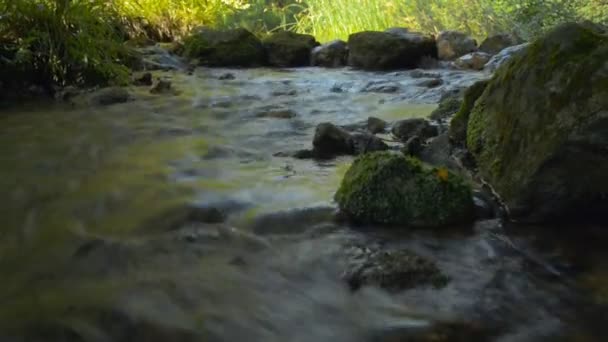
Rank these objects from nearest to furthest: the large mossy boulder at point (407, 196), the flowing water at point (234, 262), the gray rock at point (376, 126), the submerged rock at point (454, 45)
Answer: the flowing water at point (234, 262) < the large mossy boulder at point (407, 196) < the gray rock at point (376, 126) < the submerged rock at point (454, 45)

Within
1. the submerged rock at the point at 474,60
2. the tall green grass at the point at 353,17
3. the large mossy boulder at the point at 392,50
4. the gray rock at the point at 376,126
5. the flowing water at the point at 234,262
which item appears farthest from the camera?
the tall green grass at the point at 353,17

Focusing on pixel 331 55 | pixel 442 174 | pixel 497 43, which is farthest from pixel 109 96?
pixel 497 43

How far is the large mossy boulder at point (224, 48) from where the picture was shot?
828cm

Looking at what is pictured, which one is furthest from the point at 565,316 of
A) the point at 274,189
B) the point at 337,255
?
the point at 274,189

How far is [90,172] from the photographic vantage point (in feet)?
9.81

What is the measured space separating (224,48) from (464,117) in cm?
579

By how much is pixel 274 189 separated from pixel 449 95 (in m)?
3.03

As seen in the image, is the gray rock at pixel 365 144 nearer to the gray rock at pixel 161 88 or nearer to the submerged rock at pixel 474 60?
the gray rock at pixel 161 88

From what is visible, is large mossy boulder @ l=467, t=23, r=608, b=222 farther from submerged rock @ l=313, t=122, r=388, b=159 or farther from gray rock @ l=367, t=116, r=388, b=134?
gray rock @ l=367, t=116, r=388, b=134

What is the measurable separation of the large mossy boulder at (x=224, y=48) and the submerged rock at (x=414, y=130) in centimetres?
507

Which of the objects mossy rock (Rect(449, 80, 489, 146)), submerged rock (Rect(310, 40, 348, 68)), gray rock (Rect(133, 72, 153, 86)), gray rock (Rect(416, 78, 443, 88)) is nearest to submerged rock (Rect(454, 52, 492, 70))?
gray rock (Rect(416, 78, 443, 88))

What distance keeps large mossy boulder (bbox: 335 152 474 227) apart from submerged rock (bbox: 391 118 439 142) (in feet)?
4.28

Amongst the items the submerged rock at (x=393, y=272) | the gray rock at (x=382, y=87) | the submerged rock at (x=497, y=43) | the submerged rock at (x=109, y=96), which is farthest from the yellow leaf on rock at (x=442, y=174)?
the submerged rock at (x=497, y=43)

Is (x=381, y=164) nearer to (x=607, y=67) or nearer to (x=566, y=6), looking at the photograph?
(x=607, y=67)
